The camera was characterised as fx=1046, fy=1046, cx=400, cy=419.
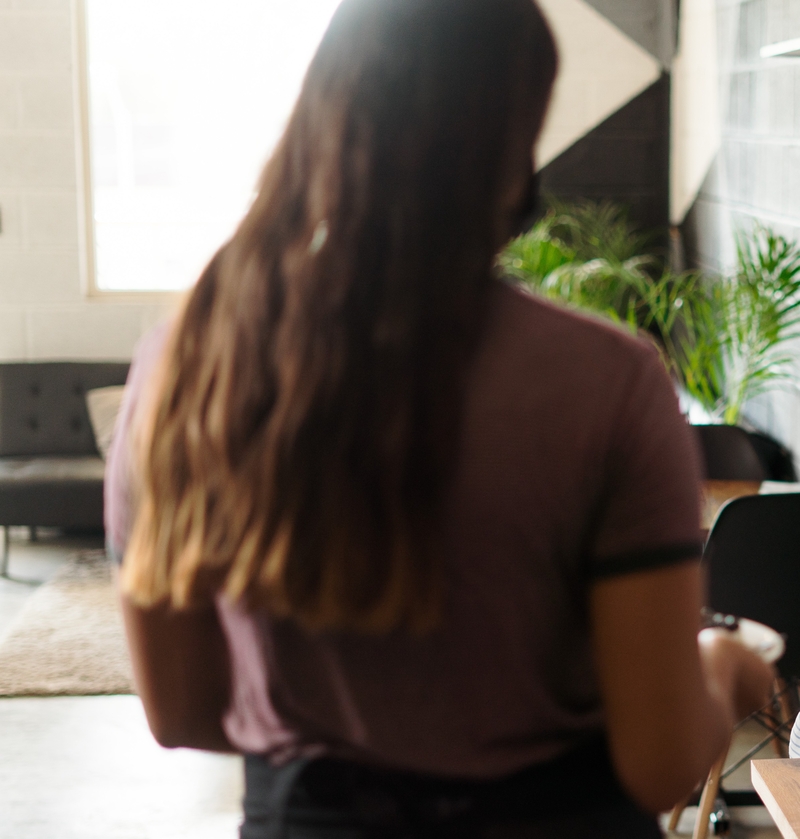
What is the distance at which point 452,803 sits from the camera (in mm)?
759

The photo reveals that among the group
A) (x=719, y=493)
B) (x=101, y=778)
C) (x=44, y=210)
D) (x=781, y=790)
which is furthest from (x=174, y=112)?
(x=781, y=790)

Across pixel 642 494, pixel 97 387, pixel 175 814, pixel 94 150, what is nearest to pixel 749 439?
pixel 175 814

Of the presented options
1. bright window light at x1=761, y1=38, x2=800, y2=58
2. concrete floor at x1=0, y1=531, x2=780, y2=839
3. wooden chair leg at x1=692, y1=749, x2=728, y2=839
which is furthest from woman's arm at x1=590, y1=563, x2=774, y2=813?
bright window light at x1=761, y1=38, x2=800, y2=58

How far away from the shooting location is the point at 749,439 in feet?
10.7

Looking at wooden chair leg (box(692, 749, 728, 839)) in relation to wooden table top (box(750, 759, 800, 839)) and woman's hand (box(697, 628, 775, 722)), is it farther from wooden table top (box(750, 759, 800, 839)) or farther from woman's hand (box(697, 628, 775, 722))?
woman's hand (box(697, 628, 775, 722))

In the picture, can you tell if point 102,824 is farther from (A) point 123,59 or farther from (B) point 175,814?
(A) point 123,59

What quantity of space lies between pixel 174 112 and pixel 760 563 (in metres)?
4.09

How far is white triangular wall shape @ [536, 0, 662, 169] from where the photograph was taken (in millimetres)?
5227

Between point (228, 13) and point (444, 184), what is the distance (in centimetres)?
501

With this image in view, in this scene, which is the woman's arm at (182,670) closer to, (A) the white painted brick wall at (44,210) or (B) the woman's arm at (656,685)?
(B) the woman's arm at (656,685)

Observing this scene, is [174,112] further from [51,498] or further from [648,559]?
[648,559]

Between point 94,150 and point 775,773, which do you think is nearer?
point 775,773

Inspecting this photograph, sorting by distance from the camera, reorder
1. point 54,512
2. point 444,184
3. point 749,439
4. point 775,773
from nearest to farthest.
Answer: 1. point 444,184
2. point 775,773
3. point 749,439
4. point 54,512

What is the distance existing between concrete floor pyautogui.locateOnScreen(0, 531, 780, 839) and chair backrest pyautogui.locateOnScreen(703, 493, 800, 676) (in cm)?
63
